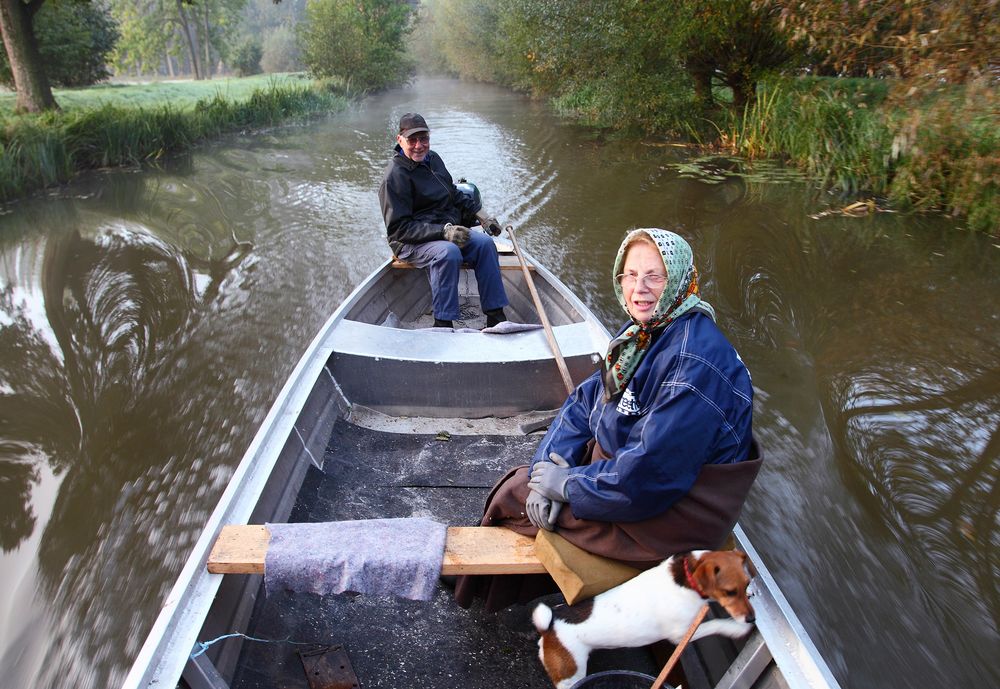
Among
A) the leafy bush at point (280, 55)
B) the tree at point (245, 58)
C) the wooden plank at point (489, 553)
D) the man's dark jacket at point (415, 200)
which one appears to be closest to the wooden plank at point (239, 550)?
the wooden plank at point (489, 553)

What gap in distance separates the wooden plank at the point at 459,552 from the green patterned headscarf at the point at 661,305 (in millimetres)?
550

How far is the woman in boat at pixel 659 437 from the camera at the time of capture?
5.35 feet

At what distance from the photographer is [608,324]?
19.1 ft

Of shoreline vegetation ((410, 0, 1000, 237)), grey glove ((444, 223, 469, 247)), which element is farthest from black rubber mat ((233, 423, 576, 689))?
shoreline vegetation ((410, 0, 1000, 237))

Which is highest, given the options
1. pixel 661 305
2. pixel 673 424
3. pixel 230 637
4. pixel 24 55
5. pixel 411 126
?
pixel 24 55

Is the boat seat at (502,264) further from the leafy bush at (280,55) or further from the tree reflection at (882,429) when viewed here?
the leafy bush at (280,55)

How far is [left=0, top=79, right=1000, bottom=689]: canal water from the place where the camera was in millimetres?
3059

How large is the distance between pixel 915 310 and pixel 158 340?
667 centimetres

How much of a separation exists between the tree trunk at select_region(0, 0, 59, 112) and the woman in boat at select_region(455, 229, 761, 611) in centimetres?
1451

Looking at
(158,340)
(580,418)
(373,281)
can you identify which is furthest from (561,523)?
(158,340)

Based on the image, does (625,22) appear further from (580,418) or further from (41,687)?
(41,687)

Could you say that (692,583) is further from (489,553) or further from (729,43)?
(729,43)

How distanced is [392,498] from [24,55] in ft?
45.6

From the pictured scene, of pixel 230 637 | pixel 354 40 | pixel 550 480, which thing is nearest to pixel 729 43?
pixel 550 480
